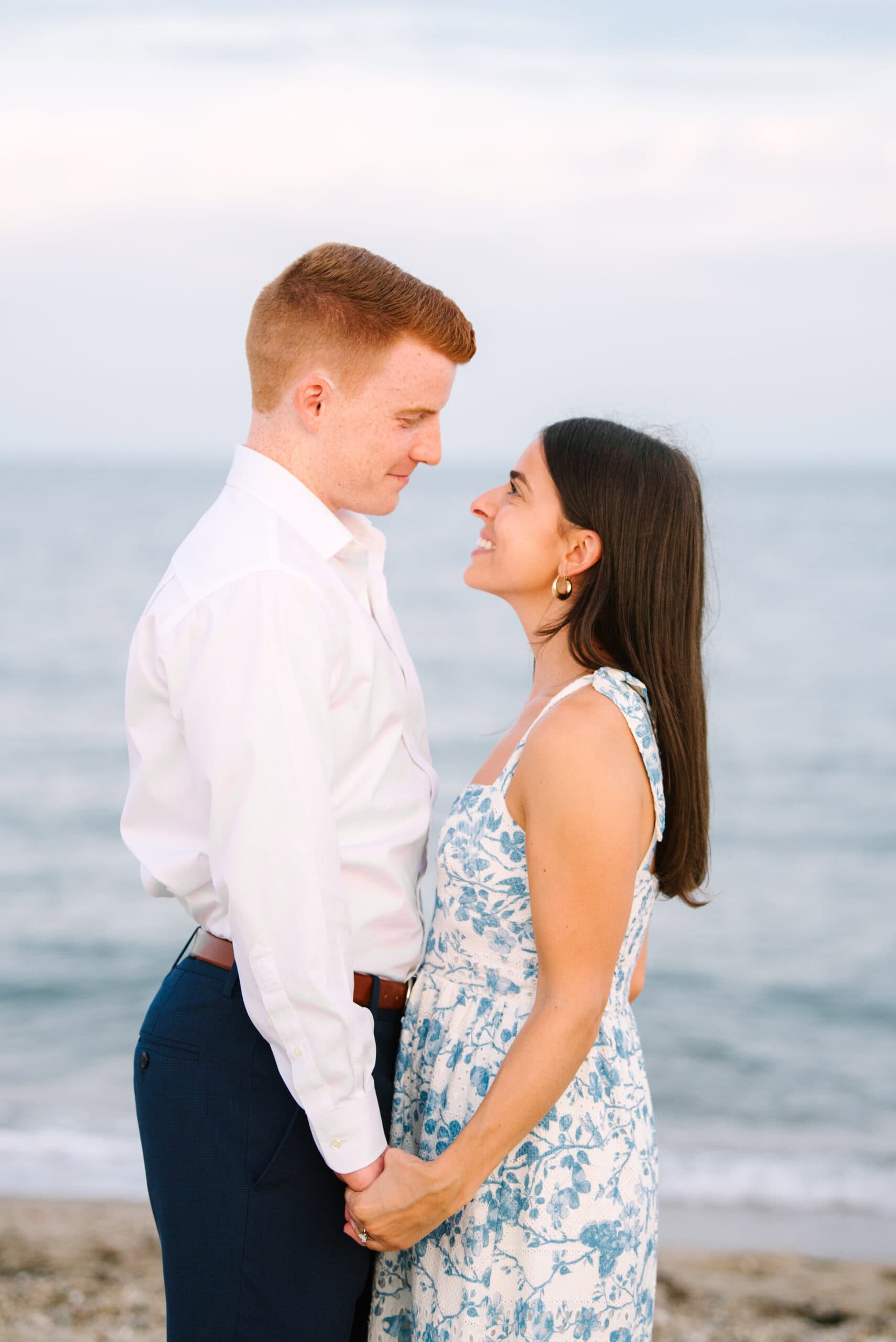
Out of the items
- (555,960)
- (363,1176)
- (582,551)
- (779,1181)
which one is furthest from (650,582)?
(779,1181)

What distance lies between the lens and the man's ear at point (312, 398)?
83.8 inches

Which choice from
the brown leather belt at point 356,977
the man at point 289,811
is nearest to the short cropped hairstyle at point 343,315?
the man at point 289,811

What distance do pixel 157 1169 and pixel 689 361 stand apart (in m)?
19.1

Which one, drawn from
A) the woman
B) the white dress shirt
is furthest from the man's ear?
the woman

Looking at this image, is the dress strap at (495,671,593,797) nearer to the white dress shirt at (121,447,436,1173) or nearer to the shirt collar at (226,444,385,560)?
the white dress shirt at (121,447,436,1173)

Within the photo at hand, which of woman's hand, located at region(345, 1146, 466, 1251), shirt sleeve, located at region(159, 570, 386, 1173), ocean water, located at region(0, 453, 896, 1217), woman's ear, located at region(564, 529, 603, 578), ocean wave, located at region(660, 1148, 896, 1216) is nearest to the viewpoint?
shirt sleeve, located at region(159, 570, 386, 1173)

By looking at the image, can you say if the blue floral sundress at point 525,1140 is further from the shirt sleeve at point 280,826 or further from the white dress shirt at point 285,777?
the shirt sleeve at point 280,826

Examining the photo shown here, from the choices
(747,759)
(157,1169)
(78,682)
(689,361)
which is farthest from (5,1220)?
(689,361)

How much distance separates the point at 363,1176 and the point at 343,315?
1423 mm

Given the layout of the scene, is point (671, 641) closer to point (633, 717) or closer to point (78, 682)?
point (633, 717)

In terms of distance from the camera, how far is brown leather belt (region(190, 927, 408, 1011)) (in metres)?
2.07

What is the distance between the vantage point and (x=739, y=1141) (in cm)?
639

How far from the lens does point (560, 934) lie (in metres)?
2.02

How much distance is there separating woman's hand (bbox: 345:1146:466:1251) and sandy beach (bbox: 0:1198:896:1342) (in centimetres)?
235
